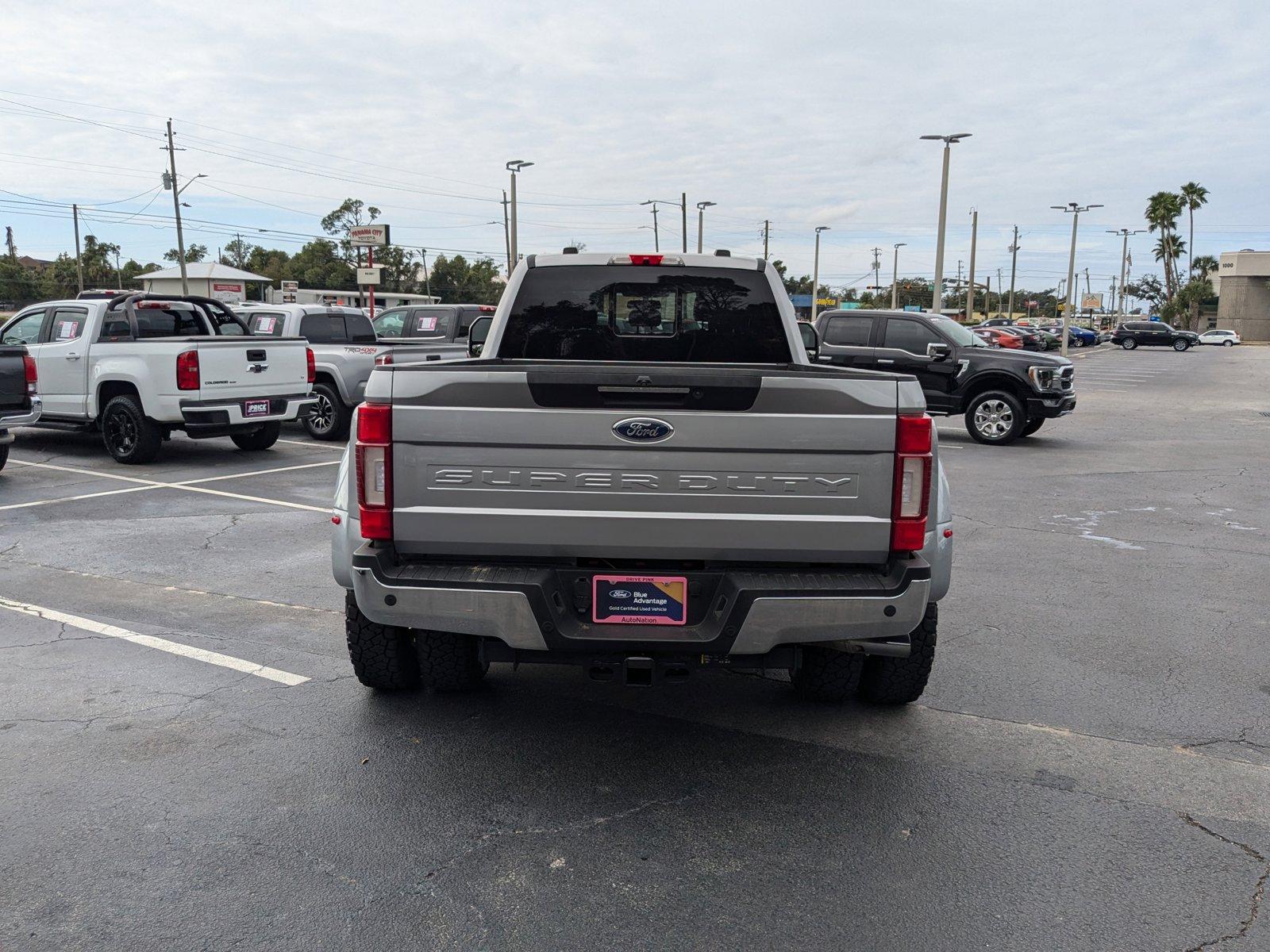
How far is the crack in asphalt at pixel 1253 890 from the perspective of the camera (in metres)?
3.02

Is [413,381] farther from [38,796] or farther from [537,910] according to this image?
[38,796]

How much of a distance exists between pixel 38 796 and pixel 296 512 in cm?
576

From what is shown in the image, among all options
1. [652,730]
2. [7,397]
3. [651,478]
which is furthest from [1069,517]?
[7,397]

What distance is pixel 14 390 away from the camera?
36.4ft

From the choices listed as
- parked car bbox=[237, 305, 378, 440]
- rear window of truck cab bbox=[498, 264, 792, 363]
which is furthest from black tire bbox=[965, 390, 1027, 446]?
rear window of truck cab bbox=[498, 264, 792, 363]

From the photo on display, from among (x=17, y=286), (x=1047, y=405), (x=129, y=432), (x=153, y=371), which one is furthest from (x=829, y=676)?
(x=17, y=286)

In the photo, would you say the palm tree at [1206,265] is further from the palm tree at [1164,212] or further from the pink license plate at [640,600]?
the pink license plate at [640,600]

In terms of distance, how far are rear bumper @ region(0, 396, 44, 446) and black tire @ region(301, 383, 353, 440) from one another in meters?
3.66

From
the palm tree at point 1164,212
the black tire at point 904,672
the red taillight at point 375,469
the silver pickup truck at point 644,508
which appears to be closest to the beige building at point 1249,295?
the palm tree at point 1164,212

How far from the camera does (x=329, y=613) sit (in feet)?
20.6

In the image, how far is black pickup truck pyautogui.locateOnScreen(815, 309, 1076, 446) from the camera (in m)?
15.4

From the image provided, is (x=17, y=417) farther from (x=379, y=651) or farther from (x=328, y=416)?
(x=379, y=651)

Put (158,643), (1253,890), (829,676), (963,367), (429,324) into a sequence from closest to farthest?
(1253,890) → (829,676) → (158,643) → (963,367) → (429,324)

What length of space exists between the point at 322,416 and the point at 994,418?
9729 millimetres
